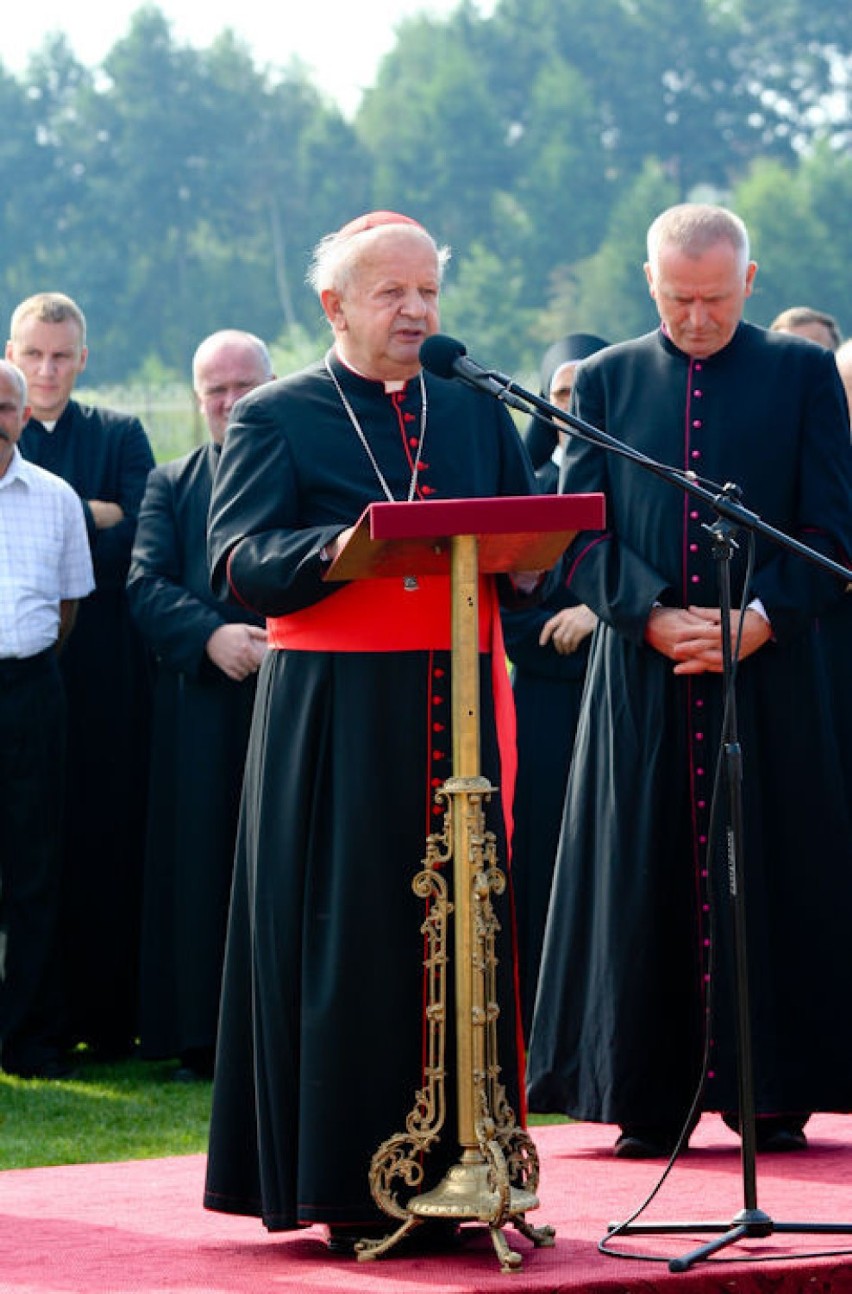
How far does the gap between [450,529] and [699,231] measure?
1.77 metres

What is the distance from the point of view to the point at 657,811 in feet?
21.2

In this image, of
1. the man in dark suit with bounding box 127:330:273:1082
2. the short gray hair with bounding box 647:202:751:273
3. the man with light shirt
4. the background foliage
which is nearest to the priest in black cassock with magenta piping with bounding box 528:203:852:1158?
the short gray hair with bounding box 647:202:751:273

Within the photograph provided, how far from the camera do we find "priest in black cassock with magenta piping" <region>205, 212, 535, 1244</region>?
512 centimetres

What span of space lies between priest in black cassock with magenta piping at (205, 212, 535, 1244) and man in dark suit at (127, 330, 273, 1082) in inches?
118

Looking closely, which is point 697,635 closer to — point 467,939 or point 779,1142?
point 779,1142

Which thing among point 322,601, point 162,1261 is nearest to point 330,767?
point 322,601

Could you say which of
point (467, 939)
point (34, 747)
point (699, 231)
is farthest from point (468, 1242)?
point (34, 747)

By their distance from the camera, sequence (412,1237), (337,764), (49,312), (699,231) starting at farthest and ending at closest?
(49,312)
(699,231)
(337,764)
(412,1237)

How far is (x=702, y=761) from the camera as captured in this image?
644 centimetres

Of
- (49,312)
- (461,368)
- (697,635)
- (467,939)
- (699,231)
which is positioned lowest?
(467,939)

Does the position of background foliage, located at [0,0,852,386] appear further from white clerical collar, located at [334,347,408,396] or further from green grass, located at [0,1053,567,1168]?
white clerical collar, located at [334,347,408,396]

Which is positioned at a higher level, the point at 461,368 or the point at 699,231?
the point at 699,231

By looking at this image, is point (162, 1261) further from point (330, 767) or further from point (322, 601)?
point (322, 601)

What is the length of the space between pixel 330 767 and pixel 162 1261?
1.08 m
